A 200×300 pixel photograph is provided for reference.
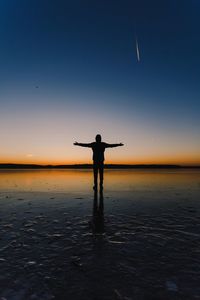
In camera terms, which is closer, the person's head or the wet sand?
the wet sand

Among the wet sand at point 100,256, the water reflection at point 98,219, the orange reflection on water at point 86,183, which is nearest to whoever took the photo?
the wet sand at point 100,256

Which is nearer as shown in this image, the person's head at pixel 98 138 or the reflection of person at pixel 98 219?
the reflection of person at pixel 98 219

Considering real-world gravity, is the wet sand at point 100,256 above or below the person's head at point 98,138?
below

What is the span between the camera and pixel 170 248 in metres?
4.34

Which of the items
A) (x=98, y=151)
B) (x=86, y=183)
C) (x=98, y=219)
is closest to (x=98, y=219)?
(x=98, y=219)

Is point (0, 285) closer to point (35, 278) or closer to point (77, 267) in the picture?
point (35, 278)

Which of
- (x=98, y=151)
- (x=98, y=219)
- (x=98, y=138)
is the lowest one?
(x=98, y=219)

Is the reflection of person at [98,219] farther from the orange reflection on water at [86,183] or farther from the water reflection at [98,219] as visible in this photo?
the orange reflection on water at [86,183]

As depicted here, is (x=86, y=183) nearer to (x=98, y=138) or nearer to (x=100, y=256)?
(x=98, y=138)

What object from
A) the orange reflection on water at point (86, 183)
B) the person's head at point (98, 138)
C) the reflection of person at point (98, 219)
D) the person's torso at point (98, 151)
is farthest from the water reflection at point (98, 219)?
the orange reflection on water at point (86, 183)

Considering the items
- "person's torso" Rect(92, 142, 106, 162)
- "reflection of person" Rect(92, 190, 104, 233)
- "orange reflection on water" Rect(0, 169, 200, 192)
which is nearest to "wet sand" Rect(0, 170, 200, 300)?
"reflection of person" Rect(92, 190, 104, 233)

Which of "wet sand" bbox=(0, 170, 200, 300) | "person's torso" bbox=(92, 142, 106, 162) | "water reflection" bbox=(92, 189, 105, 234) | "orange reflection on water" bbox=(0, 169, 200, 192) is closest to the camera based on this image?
"wet sand" bbox=(0, 170, 200, 300)

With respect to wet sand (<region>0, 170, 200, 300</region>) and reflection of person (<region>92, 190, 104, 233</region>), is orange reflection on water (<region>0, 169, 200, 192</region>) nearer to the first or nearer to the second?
reflection of person (<region>92, 190, 104, 233</region>)

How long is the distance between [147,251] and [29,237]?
255 centimetres
